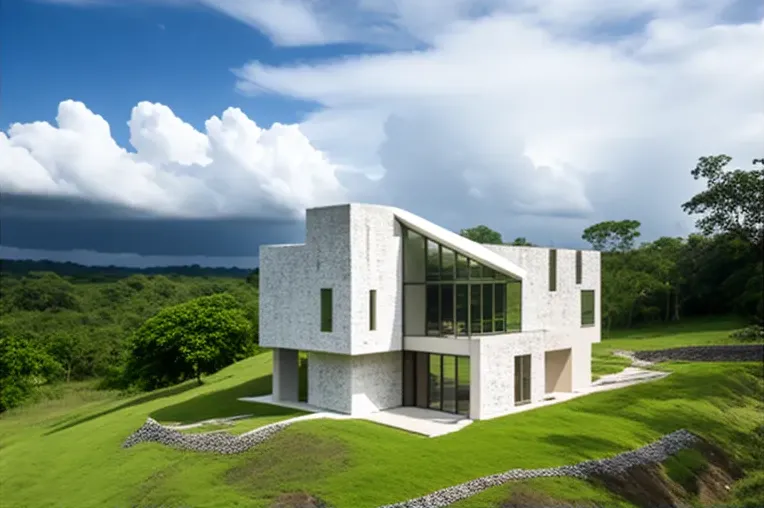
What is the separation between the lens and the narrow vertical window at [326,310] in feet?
84.3

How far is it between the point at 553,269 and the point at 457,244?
8122 mm

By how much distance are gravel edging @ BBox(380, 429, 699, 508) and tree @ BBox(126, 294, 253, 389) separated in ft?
Result: 73.4

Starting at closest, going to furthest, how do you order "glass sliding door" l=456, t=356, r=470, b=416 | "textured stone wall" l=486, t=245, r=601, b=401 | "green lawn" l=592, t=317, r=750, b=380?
"glass sliding door" l=456, t=356, r=470, b=416 < "textured stone wall" l=486, t=245, r=601, b=401 < "green lawn" l=592, t=317, r=750, b=380

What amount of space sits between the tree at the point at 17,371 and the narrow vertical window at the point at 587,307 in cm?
3685

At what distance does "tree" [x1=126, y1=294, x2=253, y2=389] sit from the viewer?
38.3 meters

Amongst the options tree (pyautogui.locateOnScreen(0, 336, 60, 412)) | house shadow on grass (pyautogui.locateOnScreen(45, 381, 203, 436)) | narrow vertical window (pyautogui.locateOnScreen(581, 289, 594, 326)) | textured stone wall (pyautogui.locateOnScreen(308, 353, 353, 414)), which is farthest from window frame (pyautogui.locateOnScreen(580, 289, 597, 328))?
tree (pyautogui.locateOnScreen(0, 336, 60, 412))

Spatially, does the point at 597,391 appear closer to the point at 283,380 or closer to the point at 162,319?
the point at 283,380

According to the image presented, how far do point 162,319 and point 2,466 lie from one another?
15.1 metres

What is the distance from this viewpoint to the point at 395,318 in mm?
26375

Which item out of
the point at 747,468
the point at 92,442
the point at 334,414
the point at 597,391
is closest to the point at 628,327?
the point at 597,391

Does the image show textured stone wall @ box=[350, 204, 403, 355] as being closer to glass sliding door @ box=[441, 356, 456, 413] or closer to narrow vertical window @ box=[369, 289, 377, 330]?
narrow vertical window @ box=[369, 289, 377, 330]

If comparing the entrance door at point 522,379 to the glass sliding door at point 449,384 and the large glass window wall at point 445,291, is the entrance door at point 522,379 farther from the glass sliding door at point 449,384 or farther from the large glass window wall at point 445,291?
the glass sliding door at point 449,384

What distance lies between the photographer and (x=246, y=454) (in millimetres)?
21000

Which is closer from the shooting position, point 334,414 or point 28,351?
point 334,414
